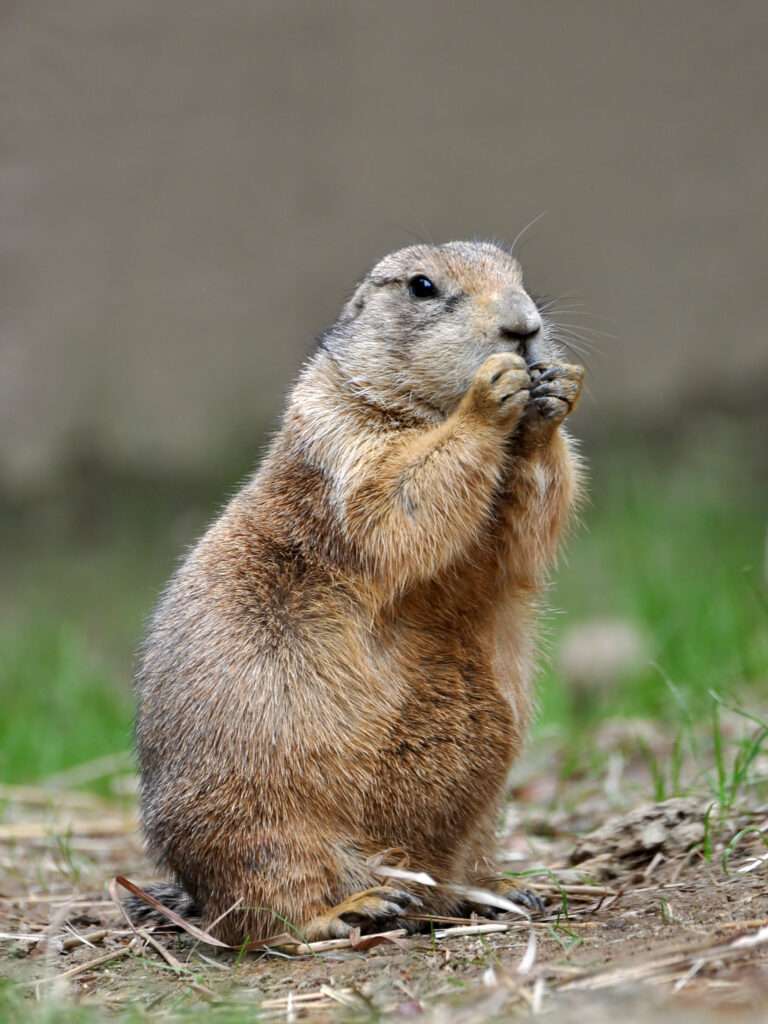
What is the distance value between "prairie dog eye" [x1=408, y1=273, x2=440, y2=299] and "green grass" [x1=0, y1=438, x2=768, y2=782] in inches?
44.4

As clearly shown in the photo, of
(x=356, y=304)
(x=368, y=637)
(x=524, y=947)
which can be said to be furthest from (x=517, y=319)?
(x=524, y=947)

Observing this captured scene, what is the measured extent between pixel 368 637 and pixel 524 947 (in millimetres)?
929

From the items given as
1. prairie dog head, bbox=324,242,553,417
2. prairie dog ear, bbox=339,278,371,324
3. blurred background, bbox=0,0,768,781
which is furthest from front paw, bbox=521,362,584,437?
blurred background, bbox=0,0,768,781

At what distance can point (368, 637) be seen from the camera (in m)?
3.98

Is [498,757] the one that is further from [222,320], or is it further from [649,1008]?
[222,320]

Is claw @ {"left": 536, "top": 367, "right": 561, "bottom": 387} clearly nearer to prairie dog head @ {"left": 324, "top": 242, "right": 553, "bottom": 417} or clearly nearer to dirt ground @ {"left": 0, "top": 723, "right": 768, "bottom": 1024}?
prairie dog head @ {"left": 324, "top": 242, "right": 553, "bottom": 417}

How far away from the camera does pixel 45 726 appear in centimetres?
788

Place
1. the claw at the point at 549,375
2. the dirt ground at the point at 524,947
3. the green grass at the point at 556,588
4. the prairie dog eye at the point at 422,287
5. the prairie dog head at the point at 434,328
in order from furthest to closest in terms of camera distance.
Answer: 1. the green grass at the point at 556,588
2. the prairie dog eye at the point at 422,287
3. the prairie dog head at the point at 434,328
4. the claw at the point at 549,375
5. the dirt ground at the point at 524,947

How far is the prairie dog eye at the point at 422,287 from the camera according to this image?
4434 millimetres

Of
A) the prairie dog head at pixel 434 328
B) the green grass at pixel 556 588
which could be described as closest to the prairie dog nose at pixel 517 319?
the prairie dog head at pixel 434 328

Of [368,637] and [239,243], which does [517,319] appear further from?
[239,243]

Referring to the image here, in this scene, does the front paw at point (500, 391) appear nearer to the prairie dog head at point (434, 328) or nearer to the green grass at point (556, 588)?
the prairie dog head at point (434, 328)

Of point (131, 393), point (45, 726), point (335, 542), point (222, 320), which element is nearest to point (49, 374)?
point (131, 393)

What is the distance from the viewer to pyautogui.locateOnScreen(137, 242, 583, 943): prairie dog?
3.84 metres
